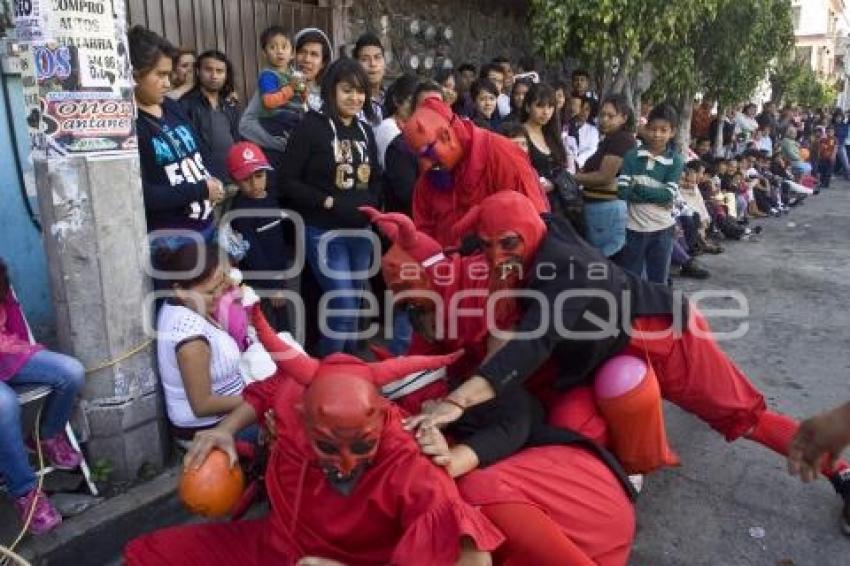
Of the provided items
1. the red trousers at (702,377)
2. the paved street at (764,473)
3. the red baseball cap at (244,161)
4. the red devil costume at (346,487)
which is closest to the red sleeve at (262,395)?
the red devil costume at (346,487)

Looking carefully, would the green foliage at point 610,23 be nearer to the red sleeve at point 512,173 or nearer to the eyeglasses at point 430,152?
the red sleeve at point 512,173

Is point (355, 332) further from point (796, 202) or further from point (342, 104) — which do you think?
point (796, 202)

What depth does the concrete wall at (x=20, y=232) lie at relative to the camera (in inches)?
165

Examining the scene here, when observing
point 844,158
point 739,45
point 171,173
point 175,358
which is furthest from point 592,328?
point 844,158

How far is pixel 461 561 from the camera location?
189cm

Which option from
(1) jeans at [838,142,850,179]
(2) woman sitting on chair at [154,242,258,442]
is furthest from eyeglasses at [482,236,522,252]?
(1) jeans at [838,142,850,179]

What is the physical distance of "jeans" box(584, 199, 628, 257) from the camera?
18.3 ft

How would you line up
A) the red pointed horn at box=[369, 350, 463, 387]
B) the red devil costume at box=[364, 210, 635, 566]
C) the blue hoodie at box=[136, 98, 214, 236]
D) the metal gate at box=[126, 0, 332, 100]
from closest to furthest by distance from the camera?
the red pointed horn at box=[369, 350, 463, 387] → the red devil costume at box=[364, 210, 635, 566] → the blue hoodie at box=[136, 98, 214, 236] → the metal gate at box=[126, 0, 332, 100]

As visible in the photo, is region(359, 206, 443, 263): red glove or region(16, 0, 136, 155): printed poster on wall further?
region(16, 0, 136, 155): printed poster on wall

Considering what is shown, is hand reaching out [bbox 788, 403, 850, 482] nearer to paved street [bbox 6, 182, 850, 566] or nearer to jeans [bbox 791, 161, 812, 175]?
paved street [bbox 6, 182, 850, 566]

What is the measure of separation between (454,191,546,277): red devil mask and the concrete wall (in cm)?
263

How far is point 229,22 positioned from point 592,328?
4.36m

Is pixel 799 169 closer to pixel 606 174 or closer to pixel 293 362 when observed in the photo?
pixel 606 174

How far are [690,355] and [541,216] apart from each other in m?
0.81
